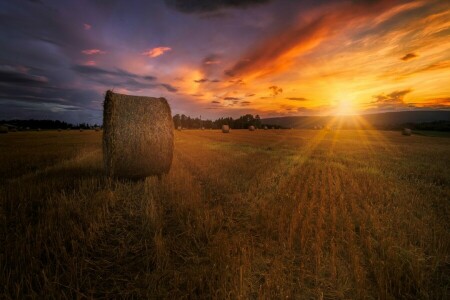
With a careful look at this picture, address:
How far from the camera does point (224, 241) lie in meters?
4.26

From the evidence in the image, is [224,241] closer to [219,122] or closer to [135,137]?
Answer: [135,137]

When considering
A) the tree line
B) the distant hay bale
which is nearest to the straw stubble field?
the distant hay bale

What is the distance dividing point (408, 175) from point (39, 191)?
12140 mm

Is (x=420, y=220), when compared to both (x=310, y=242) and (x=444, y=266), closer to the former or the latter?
(x=444, y=266)

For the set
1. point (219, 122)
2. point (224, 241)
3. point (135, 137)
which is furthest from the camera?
point (219, 122)

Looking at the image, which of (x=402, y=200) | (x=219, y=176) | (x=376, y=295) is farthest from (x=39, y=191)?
(x=402, y=200)

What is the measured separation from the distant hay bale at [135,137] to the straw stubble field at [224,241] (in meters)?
0.99

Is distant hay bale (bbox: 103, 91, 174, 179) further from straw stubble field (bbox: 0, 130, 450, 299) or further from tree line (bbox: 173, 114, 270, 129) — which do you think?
tree line (bbox: 173, 114, 270, 129)

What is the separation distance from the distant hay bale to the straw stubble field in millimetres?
987

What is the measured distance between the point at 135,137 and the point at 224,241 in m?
5.75

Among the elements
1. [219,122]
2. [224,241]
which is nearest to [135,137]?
[224,241]

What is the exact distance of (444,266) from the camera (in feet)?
12.6

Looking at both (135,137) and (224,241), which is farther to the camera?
(135,137)

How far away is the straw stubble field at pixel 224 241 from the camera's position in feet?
10.7
